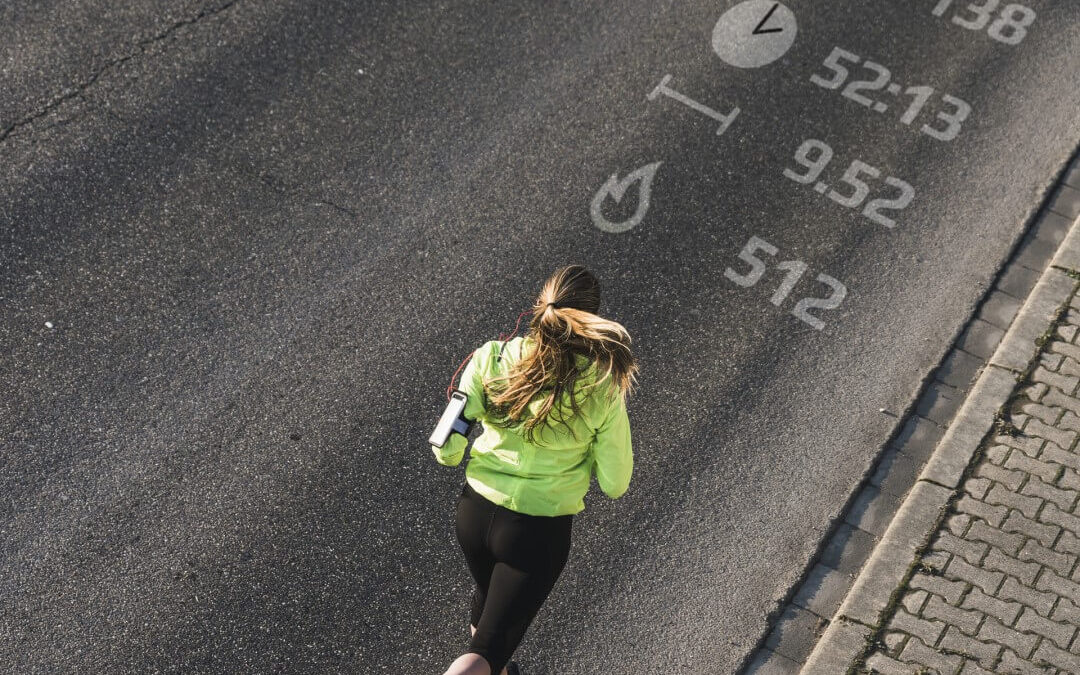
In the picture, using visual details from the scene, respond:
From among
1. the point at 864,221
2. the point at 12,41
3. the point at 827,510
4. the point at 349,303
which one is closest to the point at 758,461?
the point at 827,510

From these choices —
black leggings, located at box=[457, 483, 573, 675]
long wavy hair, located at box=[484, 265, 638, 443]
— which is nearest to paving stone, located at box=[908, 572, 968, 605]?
black leggings, located at box=[457, 483, 573, 675]

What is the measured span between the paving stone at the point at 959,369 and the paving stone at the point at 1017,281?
0.63 m

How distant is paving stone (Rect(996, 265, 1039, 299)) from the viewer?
7.16 meters

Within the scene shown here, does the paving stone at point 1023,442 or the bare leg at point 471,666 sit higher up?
the paving stone at point 1023,442

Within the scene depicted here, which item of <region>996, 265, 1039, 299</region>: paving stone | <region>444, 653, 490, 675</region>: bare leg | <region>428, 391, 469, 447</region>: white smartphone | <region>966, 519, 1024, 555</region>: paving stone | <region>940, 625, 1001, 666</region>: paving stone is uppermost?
<region>996, 265, 1039, 299</region>: paving stone

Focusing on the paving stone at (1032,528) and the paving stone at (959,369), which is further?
the paving stone at (959,369)

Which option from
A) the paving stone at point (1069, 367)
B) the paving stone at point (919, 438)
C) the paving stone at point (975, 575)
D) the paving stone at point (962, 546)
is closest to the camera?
the paving stone at point (975, 575)

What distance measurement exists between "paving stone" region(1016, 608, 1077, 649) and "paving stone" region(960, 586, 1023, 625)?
0.04m

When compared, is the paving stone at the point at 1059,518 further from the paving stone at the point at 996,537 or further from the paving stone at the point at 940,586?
the paving stone at the point at 940,586

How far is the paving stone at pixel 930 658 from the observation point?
18.2 ft

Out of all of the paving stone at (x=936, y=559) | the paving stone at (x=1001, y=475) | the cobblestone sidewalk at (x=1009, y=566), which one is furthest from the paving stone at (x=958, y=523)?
the paving stone at (x=1001, y=475)

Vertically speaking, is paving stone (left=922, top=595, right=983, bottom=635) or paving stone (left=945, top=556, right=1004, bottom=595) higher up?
paving stone (left=945, top=556, right=1004, bottom=595)

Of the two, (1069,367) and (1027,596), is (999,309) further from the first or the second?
(1027,596)

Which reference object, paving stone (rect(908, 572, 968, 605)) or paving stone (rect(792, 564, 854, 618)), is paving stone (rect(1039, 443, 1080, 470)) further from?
paving stone (rect(792, 564, 854, 618))
